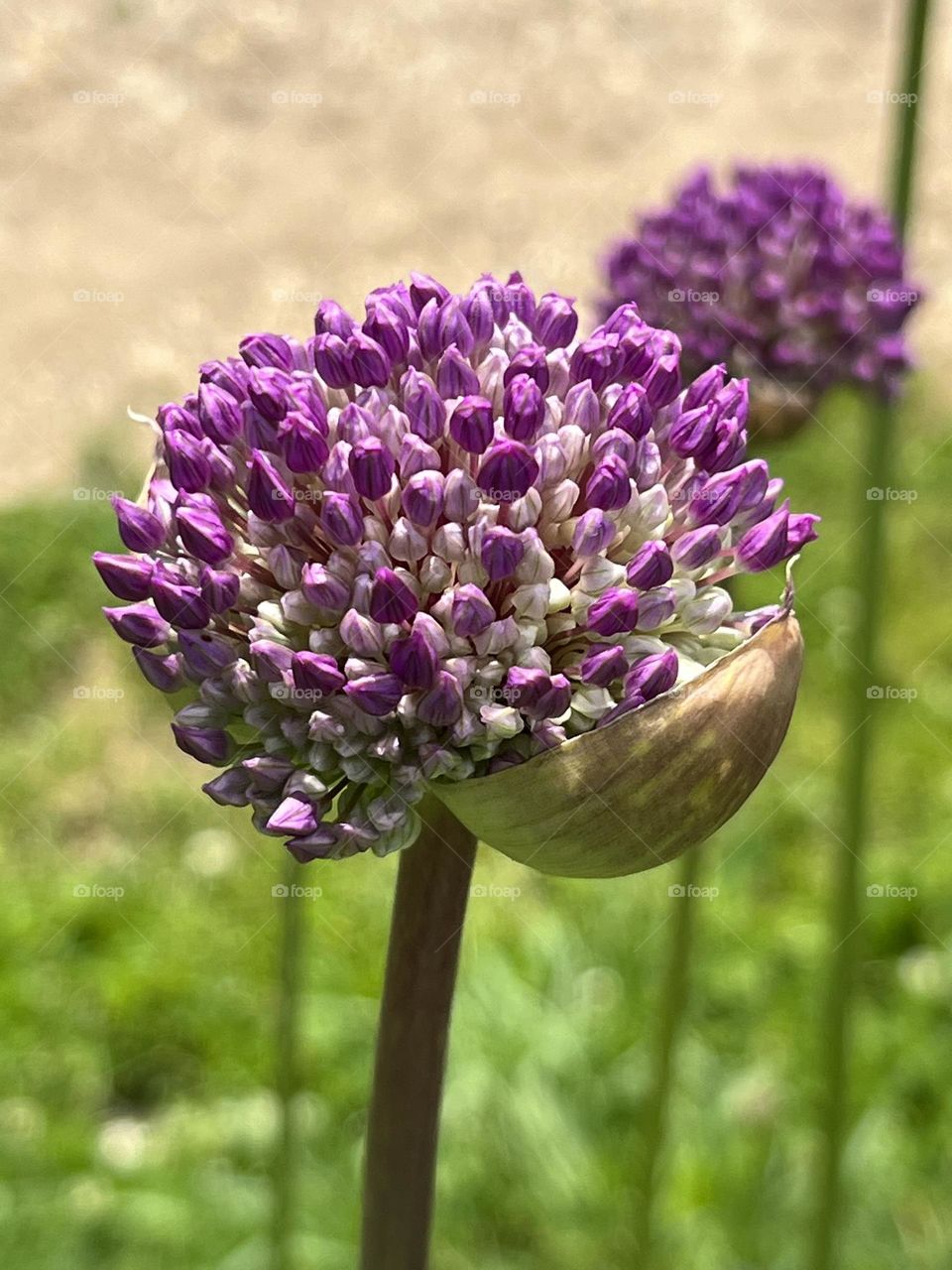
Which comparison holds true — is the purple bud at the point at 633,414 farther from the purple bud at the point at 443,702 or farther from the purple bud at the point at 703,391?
the purple bud at the point at 443,702

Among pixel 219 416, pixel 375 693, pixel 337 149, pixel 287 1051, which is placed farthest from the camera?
pixel 337 149

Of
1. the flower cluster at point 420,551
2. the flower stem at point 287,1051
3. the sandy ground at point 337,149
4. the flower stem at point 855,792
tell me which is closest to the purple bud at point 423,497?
the flower cluster at point 420,551

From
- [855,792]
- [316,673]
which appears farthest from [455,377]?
[855,792]

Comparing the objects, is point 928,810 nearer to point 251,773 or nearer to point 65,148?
point 251,773

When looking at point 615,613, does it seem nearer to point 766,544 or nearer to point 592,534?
point 592,534

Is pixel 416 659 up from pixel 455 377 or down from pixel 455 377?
down

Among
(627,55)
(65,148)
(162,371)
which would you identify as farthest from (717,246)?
(627,55)

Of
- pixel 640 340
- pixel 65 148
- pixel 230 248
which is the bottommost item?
pixel 640 340

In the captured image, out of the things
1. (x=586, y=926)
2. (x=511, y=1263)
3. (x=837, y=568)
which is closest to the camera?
(x=511, y=1263)
